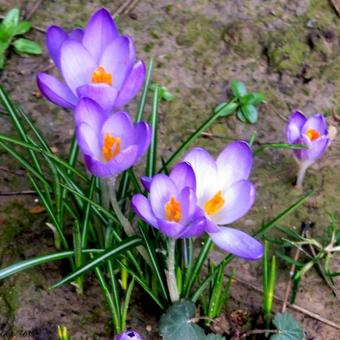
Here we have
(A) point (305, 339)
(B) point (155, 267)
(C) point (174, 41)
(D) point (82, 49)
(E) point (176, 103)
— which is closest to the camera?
(D) point (82, 49)

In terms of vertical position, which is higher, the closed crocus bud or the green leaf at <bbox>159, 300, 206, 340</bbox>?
the closed crocus bud

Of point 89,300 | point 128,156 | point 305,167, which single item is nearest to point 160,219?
point 128,156

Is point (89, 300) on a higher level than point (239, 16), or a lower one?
lower

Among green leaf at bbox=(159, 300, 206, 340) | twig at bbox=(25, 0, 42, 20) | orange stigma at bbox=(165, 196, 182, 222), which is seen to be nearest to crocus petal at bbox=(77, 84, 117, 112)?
orange stigma at bbox=(165, 196, 182, 222)

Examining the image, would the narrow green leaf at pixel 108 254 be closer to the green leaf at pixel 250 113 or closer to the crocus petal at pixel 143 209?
the crocus petal at pixel 143 209

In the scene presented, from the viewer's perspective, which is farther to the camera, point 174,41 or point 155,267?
point 174,41

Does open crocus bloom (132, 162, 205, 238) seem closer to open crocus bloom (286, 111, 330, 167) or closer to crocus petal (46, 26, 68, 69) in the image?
crocus petal (46, 26, 68, 69)

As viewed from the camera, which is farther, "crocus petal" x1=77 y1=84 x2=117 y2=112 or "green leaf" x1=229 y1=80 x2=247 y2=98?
"green leaf" x1=229 y1=80 x2=247 y2=98

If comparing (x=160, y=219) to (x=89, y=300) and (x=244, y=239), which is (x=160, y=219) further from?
(x=89, y=300)
